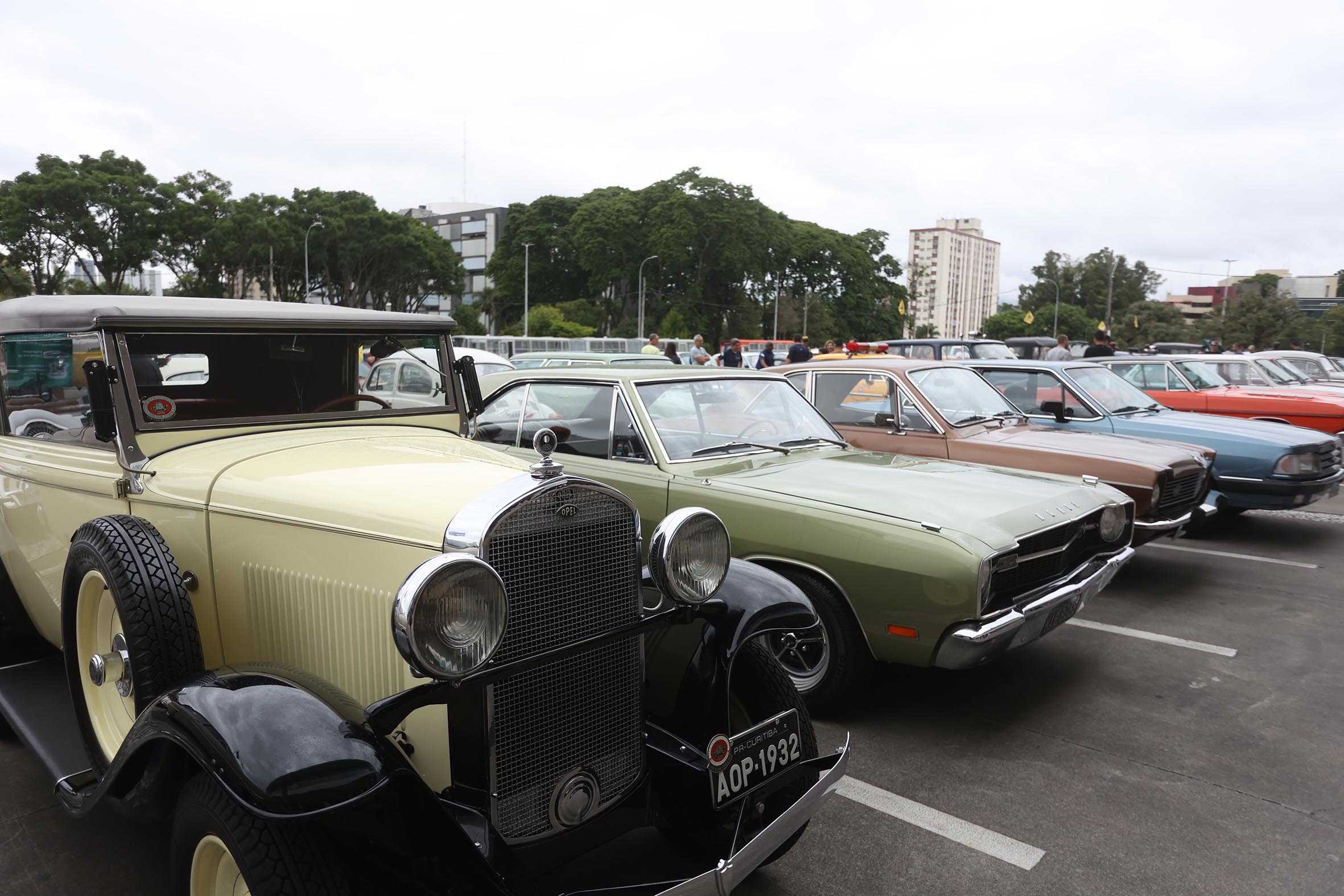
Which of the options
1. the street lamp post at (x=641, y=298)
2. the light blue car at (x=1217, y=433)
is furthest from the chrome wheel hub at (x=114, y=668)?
the street lamp post at (x=641, y=298)

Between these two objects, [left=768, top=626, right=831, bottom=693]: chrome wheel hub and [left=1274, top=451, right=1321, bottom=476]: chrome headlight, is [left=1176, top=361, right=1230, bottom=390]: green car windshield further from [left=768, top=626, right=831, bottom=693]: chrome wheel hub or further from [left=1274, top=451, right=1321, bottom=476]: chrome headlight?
[left=768, top=626, right=831, bottom=693]: chrome wheel hub

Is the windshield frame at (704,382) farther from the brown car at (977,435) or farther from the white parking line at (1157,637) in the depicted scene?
the white parking line at (1157,637)

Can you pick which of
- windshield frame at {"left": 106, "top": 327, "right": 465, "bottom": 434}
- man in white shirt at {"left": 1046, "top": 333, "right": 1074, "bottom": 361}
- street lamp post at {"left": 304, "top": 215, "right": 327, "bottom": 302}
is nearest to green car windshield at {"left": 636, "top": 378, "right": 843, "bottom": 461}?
windshield frame at {"left": 106, "top": 327, "right": 465, "bottom": 434}

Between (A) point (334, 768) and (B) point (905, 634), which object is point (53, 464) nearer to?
(A) point (334, 768)

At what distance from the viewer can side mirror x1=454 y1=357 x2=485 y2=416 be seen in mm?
3926

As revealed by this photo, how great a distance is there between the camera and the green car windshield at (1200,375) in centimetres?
1208

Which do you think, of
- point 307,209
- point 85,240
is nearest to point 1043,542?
point 85,240

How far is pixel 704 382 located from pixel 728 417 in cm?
26

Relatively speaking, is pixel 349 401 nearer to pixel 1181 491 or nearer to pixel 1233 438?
pixel 1181 491

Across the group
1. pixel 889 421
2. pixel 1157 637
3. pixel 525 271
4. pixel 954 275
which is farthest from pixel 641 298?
pixel 954 275

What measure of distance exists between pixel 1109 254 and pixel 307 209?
87.4m

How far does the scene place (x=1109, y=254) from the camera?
98.0m

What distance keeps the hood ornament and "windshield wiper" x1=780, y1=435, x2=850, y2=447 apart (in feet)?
9.65

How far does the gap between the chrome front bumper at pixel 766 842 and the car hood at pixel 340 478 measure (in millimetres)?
1095
